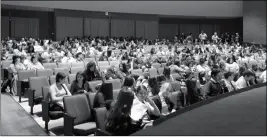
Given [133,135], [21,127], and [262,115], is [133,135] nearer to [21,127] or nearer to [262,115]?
[21,127]

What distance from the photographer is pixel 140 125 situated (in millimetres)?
3562

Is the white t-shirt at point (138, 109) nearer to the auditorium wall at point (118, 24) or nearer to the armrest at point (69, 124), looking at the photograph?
the armrest at point (69, 124)

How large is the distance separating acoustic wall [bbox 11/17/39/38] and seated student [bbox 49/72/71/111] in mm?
15334

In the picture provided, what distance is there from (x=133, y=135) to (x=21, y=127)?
6.45ft

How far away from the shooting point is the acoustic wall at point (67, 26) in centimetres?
1869

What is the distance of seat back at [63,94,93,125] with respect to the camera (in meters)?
3.87

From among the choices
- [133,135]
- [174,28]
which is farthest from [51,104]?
[174,28]

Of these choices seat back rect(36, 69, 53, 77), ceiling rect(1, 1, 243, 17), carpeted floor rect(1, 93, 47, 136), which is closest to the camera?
carpeted floor rect(1, 93, 47, 136)

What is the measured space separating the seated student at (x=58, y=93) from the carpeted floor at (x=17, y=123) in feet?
1.43

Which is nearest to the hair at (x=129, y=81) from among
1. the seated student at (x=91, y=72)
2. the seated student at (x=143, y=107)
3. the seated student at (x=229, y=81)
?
the seated student at (x=143, y=107)

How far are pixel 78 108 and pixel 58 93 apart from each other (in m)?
0.80

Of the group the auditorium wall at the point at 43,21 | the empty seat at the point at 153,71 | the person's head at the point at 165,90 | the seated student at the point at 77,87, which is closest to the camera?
the person's head at the point at 165,90

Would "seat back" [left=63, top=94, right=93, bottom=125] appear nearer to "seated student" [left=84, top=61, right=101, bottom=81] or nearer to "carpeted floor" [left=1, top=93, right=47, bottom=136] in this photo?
"carpeted floor" [left=1, top=93, right=47, bottom=136]

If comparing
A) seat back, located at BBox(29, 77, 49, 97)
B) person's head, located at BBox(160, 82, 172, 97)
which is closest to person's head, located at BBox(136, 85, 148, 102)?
person's head, located at BBox(160, 82, 172, 97)
